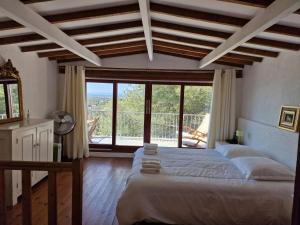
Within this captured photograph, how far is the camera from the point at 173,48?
16.5 feet

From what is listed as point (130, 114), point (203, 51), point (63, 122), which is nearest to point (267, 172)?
point (203, 51)

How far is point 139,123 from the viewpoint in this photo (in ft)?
19.9

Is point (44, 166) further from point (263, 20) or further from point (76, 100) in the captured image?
point (76, 100)

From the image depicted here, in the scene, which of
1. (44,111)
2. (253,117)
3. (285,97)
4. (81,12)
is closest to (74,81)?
(44,111)

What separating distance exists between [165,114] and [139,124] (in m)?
0.64

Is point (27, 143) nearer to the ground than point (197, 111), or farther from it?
nearer to the ground

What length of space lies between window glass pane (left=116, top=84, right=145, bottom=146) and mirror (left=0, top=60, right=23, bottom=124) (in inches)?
91.5

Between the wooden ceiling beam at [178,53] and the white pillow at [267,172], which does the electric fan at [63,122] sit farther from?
the white pillow at [267,172]

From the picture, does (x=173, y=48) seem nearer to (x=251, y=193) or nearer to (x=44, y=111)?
(x=44, y=111)

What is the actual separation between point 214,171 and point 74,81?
145 inches

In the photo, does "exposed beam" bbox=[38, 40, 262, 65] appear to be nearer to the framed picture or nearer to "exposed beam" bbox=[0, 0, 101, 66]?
"exposed beam" bbox=[0, 0, 101, 66]

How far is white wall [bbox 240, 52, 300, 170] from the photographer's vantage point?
337 centimetres

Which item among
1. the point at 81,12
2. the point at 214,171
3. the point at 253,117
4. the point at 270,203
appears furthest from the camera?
the point at 253,117

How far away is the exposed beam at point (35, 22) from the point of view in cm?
217
